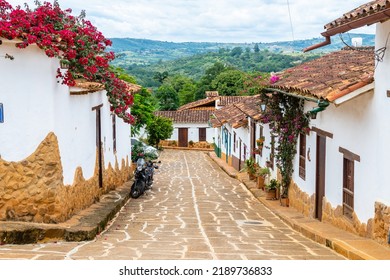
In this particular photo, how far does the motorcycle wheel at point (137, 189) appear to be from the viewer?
54.4 ft

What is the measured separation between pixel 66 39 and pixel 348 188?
561cm

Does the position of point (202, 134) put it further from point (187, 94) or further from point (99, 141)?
point (99, 141)

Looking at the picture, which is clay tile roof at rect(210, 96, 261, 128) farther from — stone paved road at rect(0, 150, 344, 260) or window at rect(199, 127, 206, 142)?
window at rect(199, 127, 206, 142)

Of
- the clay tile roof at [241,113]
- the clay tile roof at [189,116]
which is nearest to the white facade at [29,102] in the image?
the clay tile roof at [241,113]

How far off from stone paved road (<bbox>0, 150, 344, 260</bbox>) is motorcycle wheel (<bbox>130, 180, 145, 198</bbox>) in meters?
0.19

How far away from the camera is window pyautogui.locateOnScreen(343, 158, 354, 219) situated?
997cm

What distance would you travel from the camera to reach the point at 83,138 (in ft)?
39.8

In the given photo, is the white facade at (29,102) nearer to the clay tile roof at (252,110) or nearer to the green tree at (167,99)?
the clay tile roof at (252,110)

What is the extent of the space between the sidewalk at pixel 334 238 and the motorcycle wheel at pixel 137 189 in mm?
3920

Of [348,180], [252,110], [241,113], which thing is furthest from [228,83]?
[348,180]

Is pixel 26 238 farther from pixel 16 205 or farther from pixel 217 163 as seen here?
pixel 217 163

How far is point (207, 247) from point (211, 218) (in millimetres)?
4288
